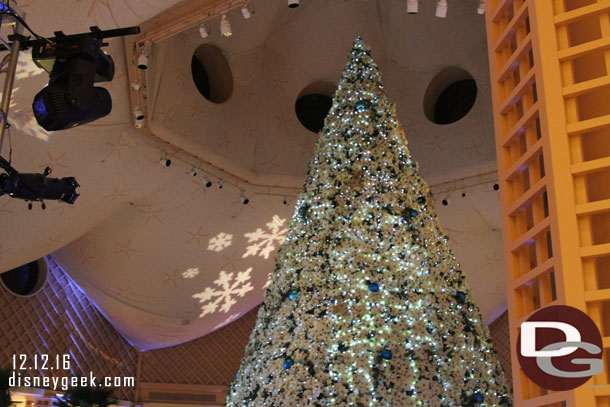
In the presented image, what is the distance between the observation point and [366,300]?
3227mm

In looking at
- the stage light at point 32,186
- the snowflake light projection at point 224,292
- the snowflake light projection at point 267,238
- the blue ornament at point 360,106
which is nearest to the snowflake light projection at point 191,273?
the snowflake light projection at point 224,292

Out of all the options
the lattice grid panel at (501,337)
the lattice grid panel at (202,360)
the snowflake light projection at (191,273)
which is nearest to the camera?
the snowflake light projection at (191,273)

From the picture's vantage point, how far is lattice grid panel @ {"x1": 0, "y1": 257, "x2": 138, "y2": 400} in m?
7.31

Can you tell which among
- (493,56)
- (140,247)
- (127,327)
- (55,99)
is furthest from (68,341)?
(493,56)

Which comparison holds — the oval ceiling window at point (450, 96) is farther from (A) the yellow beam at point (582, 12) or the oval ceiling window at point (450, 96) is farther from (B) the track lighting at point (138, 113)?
(A) the yellow beam at point (582, 12)

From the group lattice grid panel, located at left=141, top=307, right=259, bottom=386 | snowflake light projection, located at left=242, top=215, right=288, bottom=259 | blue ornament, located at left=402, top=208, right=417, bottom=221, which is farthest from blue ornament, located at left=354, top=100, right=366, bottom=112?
lattice grid panel, located at left=141, top=307, right=259, bottom=386

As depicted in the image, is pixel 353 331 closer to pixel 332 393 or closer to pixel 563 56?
pixel 332 393

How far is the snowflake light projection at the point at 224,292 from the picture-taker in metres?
8.23

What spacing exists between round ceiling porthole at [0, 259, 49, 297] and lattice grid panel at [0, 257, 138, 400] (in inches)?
3.4

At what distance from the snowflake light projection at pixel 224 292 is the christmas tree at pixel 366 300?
4.72 meters

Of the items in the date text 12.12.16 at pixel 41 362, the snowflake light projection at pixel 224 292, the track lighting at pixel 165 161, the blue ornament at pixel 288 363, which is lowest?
the blue ornament at pixel 288 363

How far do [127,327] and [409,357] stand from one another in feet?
20.1

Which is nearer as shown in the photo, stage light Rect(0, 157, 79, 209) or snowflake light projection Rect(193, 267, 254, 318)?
stage light Rect(0, 157, 79, 209)

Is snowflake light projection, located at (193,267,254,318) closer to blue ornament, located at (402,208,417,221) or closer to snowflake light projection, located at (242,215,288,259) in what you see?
snowflake light projection, located at (242,215,288,259)
